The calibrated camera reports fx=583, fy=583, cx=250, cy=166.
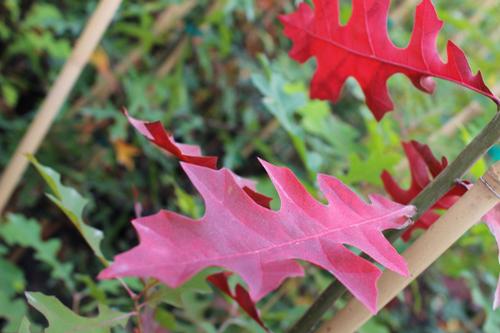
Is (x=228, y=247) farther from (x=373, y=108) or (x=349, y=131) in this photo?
(x=349, y=131)

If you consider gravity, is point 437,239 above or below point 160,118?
above

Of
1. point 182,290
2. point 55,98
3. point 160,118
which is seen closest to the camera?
point 182,290

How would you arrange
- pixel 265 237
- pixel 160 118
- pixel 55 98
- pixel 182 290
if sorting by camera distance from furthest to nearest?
Answer: pixel 160 118, pixel 55 98, pixel 182 290, pixel 265 237

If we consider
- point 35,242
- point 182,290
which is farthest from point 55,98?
point 182,290

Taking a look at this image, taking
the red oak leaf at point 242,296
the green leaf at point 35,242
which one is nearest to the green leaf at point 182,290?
the red oak leaf at point 242,296

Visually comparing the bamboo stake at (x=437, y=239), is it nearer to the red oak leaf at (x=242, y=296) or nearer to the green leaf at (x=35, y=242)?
the red oak leaf at (x=242, y=296)

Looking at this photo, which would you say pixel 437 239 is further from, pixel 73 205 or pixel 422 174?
pixel 73 205

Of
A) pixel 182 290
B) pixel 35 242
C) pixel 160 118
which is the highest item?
pixel 182 290
